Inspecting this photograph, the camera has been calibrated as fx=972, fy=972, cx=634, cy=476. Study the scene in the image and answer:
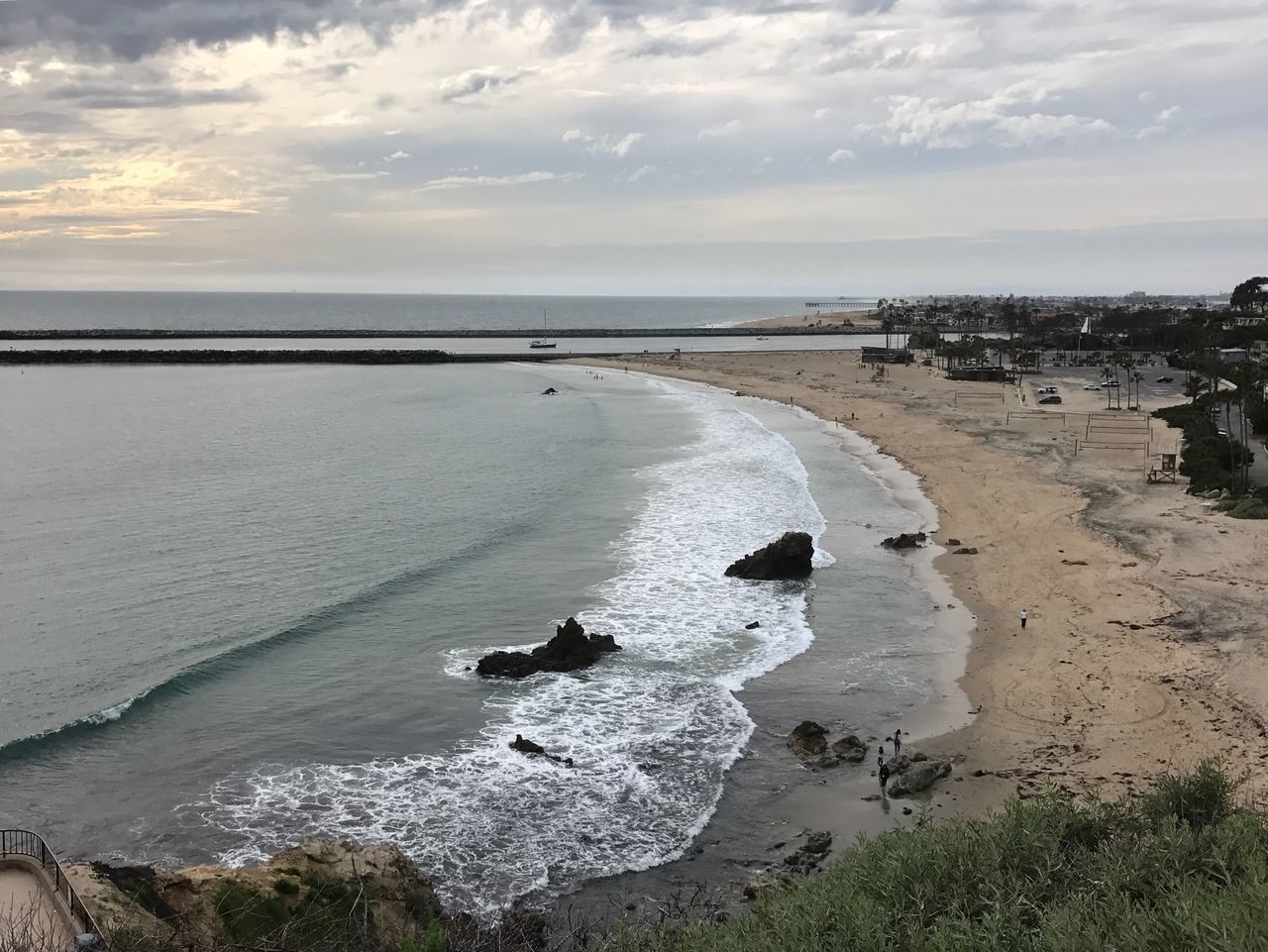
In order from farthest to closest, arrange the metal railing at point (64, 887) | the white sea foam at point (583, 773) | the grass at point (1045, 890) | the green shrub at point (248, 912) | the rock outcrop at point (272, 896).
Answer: the white sea foam at point (583, 773)
the green shrub at point (248, 912)
the rock outcrop at point (272, 896)
the metal railing at point (64, 887)
the grass at point (1045, 890)

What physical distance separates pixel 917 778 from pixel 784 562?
14.2 meters

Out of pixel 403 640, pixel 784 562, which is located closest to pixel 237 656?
Result: pixel 403 640

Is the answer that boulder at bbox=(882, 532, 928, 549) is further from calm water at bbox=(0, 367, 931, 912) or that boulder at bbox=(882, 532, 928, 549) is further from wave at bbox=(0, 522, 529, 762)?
wave at bbox=(0, 522, 529, 762)

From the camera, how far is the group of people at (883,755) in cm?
1859

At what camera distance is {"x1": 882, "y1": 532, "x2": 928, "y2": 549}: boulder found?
1419 inches

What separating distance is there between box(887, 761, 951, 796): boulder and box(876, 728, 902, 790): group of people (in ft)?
0.59

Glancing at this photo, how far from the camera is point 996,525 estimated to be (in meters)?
38.5

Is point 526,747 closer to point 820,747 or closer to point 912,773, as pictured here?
point 820,747

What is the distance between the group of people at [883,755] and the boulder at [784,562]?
1153 centimetres

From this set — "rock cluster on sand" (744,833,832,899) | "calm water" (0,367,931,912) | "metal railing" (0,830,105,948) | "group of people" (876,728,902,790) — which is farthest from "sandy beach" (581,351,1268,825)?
"metal railing" (0,830,105,948)

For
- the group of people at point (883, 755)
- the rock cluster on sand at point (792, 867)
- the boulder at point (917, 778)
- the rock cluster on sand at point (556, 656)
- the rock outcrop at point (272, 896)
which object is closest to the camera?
the rock outcrop at point (272, 896)

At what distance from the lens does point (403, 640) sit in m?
27.0

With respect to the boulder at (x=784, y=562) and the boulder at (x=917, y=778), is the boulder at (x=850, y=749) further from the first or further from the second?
the boulder at (x=784, y=562)

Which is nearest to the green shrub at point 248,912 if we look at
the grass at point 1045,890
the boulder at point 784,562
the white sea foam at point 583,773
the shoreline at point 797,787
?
the white sea foam at point 583,773
